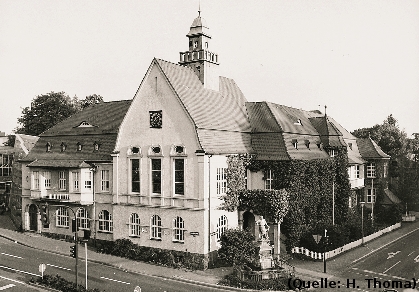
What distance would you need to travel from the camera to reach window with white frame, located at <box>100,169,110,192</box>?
40875 millimetres

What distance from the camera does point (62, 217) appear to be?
42.9m

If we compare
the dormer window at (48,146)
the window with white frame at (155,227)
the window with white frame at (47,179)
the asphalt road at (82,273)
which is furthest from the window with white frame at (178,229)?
the dormer window at (48,146)

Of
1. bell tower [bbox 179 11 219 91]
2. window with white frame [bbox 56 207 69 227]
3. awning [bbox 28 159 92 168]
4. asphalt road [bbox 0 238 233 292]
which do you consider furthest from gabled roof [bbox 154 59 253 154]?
window with white frame [bbox 56 207 69 227]

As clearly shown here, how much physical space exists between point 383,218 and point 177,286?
3825cm

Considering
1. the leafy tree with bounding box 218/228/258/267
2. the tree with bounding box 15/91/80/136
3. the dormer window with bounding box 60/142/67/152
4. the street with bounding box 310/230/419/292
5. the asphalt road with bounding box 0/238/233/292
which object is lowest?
the street with bounding box 310/230/419/292

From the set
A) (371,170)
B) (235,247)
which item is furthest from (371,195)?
(235,247)

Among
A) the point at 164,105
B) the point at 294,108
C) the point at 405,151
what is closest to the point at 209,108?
the point at 164,105

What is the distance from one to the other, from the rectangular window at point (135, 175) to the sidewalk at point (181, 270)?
19.3 feet

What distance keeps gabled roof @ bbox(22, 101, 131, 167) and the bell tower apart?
7.81 m

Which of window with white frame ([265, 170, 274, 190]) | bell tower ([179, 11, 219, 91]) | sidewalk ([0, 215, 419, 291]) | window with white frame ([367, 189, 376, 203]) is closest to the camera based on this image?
sidewalk ([0, 215, 419, 291])

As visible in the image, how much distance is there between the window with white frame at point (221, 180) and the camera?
35.8 meters

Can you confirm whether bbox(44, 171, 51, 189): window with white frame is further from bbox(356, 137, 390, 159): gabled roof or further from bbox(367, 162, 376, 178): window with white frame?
bbox(367, 162, 376, 178): window with white frame

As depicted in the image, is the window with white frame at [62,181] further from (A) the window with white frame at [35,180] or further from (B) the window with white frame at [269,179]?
(B) the window with white frame at [269,179]

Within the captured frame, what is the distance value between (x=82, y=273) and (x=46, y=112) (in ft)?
147
